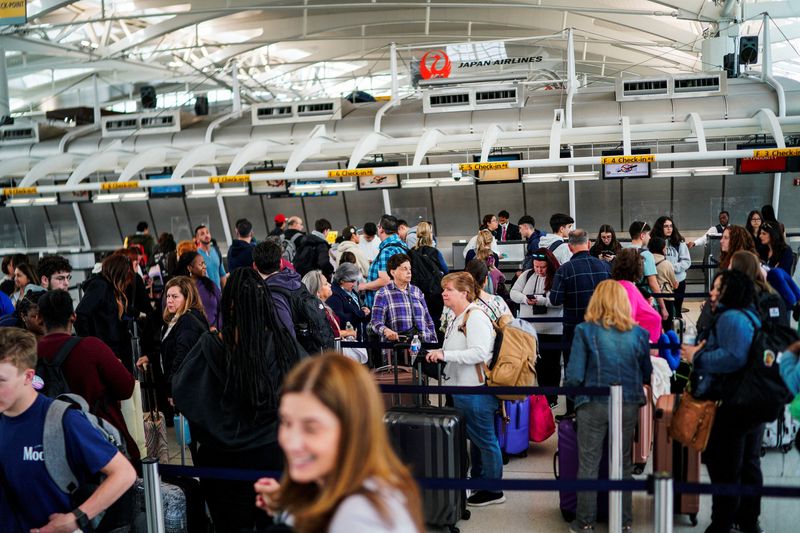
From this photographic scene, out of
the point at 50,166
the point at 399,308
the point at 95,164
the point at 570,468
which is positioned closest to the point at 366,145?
the point at 95,164

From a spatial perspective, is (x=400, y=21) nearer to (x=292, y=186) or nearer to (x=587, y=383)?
(x=292, y=186)

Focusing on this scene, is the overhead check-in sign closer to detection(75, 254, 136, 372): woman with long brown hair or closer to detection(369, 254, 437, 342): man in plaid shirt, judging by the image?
detection(369, 254, 437, 342): man in plaid shirt

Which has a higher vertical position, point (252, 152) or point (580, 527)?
point (252, 152)

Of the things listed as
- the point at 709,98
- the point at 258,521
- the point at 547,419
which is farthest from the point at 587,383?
the point at 709,98

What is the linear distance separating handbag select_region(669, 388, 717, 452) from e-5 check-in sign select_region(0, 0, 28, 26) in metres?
12.3

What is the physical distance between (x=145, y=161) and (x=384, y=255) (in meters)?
8.74

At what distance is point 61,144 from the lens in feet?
59.8

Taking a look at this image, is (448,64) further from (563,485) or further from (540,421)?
(563,485)

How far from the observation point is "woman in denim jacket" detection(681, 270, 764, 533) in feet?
14.1

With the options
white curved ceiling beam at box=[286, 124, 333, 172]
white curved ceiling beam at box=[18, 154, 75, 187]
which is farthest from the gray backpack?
white curved ceiling beam at box=[18, 154, 75, 187]

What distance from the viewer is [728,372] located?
4312 mm

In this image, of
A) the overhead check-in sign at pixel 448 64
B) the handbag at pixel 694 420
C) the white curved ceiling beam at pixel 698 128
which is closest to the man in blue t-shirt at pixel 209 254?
the handbag at pixel 694 420

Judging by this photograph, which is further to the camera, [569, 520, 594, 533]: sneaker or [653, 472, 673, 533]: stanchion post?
[569, 520, 594, 533]: sneaker

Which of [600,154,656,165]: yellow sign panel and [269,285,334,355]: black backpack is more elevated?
[600,154,656,165]: yellow sign panel
